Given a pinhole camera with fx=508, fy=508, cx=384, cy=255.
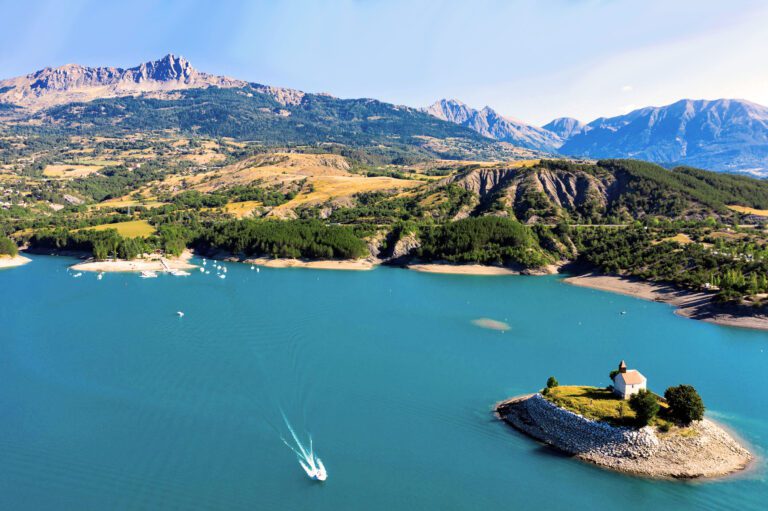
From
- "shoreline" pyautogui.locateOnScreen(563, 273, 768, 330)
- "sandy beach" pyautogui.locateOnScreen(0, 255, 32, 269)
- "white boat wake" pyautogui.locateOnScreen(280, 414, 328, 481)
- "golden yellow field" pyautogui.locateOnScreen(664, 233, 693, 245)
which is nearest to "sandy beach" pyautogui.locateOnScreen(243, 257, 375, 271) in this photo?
"shoreline" pyautogui.locateOnScreen(563, 273, 768, 330)

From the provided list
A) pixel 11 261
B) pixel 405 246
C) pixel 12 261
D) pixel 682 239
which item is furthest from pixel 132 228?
pixel 682 239

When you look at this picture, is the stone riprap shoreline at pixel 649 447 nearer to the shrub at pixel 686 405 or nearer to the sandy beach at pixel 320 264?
the shrub at pixel 686 405

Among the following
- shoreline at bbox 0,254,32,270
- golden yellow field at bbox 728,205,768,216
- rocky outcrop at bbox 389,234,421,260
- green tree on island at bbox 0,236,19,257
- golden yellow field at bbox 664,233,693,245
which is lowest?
shoreline at bbox 0,254,32,270

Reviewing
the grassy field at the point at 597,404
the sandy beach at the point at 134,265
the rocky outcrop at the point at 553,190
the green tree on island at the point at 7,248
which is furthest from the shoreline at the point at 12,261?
the rocky outcrop at the point at 553,190

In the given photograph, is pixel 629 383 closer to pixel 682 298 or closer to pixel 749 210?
pixel 682 298

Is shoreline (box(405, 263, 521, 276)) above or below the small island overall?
above

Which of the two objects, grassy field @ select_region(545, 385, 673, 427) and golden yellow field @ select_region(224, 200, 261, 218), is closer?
grassy field @ select_region(545, 385, 673, 427)

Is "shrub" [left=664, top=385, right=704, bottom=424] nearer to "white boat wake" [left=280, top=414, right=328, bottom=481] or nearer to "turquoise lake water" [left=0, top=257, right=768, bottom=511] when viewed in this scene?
"turquoise lake water" [left=0, top=257, right=768, bottom=511]
